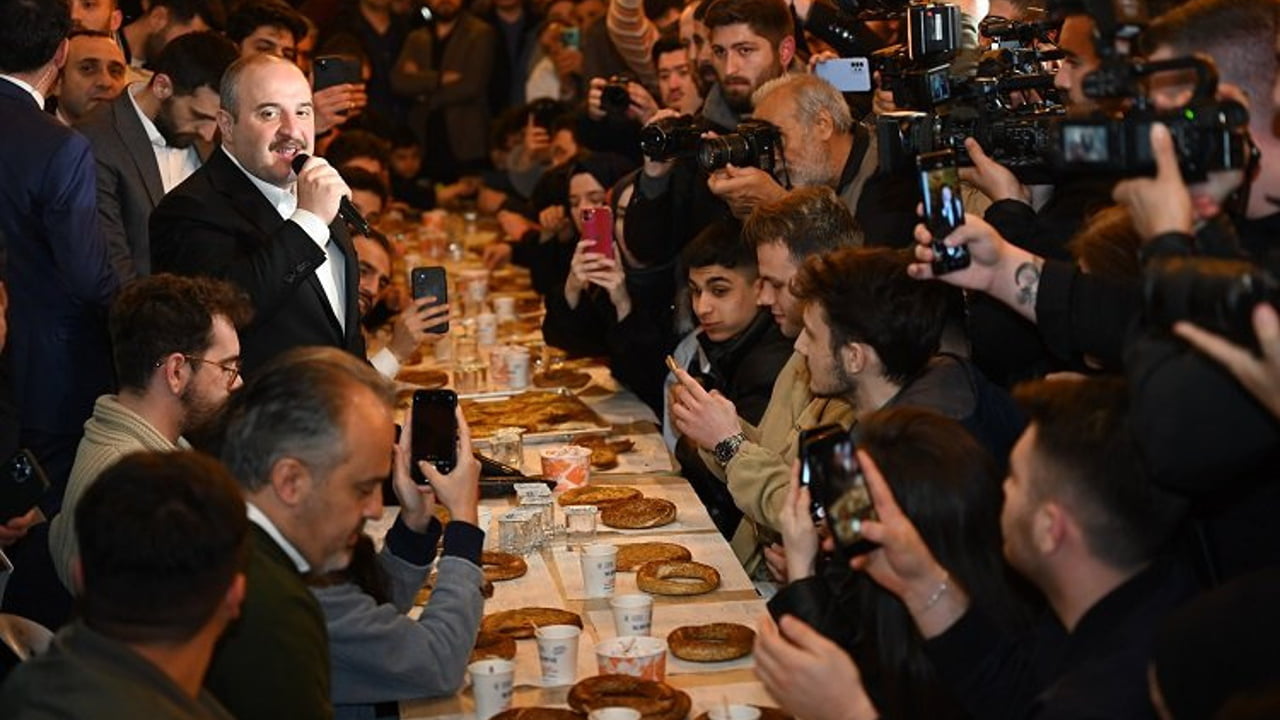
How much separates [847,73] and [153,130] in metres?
2.17

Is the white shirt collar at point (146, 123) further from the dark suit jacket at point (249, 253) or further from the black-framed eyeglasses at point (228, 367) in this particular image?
the black-framed eyeglasses at point (228, 367)

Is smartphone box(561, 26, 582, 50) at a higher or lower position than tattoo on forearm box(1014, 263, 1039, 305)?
lower

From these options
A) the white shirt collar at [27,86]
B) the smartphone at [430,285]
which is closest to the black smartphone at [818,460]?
the smartphone at [430,285]

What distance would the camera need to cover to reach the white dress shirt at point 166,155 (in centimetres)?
571

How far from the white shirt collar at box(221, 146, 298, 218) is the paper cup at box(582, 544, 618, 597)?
145 centimetres

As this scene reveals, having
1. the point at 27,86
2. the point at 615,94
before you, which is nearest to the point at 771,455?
the point at 27,86

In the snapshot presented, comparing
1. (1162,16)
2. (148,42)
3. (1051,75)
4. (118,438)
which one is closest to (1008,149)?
(1051,75)

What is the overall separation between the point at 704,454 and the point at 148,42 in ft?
12.4

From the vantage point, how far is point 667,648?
334 centimetres

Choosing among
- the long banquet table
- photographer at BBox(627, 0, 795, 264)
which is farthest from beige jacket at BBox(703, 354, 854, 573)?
photographer at BBox(627, 0, 795, 264)

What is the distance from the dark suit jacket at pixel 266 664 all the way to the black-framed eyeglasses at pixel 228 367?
1.26 m

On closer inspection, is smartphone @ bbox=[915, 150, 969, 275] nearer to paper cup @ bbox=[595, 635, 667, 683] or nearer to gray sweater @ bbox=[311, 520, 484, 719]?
paper cup @ bbox=[595, 635, 667, 683]

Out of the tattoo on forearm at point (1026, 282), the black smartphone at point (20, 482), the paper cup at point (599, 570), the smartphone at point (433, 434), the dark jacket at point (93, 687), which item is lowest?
the paper cup at point (599, 570)

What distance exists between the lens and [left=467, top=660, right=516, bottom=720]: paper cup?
311 cm
